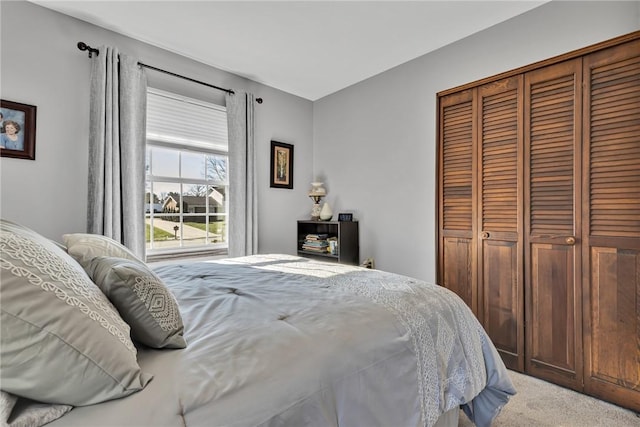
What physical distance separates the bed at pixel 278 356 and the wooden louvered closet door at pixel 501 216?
0.97 meters

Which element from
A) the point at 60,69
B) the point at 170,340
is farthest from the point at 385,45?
the point at 170,340

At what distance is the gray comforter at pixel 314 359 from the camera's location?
0.76 metres

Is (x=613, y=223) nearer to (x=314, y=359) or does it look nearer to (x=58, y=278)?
(x=314, y=359)

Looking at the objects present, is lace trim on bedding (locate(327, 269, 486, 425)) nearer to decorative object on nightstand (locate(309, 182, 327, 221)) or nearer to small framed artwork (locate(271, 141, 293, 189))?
decorative object on nightstand (locate(309, 182, 327, 221))

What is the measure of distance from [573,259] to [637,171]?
62 cm

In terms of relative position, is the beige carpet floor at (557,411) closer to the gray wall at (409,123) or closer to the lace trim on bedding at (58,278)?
the gray wall at (409,123)

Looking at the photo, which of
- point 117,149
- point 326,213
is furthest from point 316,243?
point 117,149

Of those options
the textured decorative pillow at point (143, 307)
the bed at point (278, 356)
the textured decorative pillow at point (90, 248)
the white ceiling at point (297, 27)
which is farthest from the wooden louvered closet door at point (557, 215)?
the textured decorative pillow at point (90, 248)

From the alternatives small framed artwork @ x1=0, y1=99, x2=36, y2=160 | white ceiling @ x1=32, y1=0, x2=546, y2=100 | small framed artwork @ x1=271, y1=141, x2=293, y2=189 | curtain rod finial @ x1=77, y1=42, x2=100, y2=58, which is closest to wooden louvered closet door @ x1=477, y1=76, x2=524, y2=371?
white ceiling @ x1=32, y1=0, x2=546, y2=100

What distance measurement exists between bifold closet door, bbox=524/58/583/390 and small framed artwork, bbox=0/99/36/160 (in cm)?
354

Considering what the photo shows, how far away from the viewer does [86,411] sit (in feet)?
2.18

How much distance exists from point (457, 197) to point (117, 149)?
9.30 feet

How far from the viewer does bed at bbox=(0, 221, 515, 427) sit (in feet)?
2.26

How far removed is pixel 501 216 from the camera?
2.40 meters
